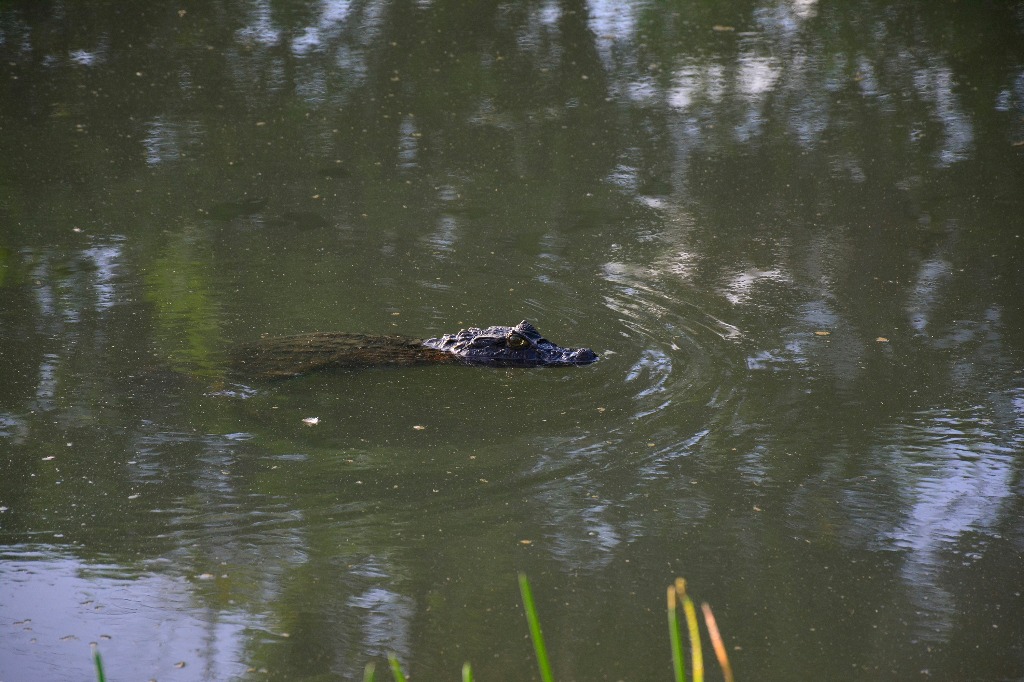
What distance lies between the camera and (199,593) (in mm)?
3969

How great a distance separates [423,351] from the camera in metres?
6.09

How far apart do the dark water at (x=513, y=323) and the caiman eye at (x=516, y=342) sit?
0.18 m

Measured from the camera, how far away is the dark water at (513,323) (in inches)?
155

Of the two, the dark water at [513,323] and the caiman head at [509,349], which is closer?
the dark water at [513,323]

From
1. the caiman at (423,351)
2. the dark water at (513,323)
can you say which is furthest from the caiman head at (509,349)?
the dark water at (513,323)

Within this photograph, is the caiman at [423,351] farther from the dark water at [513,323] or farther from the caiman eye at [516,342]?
the dark water at [513,323]

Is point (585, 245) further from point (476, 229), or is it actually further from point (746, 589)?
point (746, 589)

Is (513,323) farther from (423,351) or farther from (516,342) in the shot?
(423,351)

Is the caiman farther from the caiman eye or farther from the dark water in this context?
the dark water

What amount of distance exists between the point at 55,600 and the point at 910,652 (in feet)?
9.69

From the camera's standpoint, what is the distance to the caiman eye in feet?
19.8

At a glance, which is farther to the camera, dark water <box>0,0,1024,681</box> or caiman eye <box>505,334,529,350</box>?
caiman eye <box>505,334,529,350</box>

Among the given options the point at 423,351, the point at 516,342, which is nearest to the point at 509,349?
the point at 516,342

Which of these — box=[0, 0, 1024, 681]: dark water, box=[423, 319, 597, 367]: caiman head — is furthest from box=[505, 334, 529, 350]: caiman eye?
box=[0, 0, 1024, 681]: dark water
